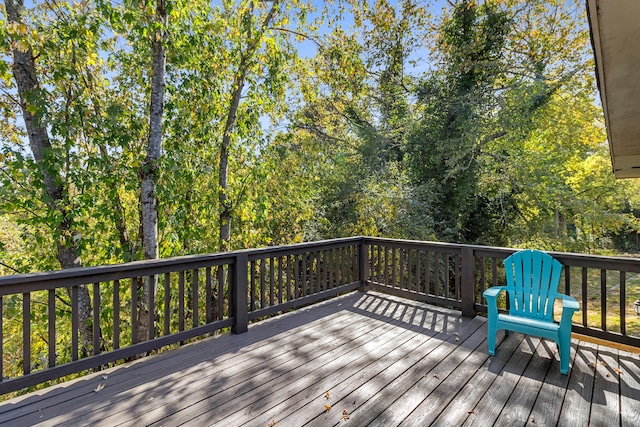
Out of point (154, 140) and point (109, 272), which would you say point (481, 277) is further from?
point (154, 140)

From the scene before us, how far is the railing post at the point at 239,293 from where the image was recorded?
3369 mm

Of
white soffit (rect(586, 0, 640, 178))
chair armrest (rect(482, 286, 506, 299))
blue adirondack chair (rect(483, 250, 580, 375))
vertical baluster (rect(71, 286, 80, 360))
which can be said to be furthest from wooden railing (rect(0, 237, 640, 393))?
white soffit (rect(586, 0, 640, 178))

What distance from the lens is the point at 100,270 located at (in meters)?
2.52

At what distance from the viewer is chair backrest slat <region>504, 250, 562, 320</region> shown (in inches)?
117

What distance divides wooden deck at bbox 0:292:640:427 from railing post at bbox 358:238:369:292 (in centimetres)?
154

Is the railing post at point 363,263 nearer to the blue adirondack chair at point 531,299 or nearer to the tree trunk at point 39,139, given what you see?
the blue adirondack chair at point 531,299

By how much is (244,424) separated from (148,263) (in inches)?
60.4

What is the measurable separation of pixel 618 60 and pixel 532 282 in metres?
2.21

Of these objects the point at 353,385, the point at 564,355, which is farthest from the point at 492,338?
the point at 353,385

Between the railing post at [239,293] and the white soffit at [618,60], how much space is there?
3.05 metres

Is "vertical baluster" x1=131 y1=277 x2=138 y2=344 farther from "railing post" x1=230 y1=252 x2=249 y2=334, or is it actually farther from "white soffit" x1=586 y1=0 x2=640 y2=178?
"white soffit" x1=586 y1=0 x2=640 y2=178

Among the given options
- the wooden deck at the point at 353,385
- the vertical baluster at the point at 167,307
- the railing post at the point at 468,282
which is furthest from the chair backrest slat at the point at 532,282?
the vertical baluster at the point at 167,307

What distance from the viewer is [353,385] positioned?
2.37 metres

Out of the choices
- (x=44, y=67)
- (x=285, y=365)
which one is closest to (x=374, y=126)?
(x=44, y=67)
